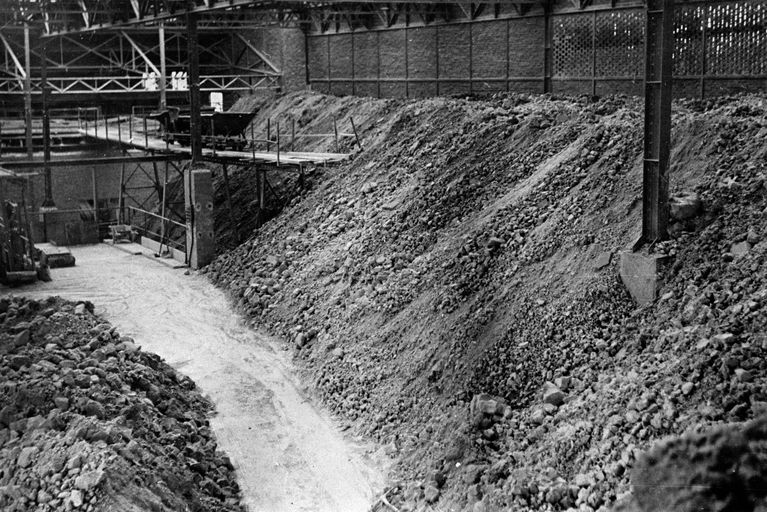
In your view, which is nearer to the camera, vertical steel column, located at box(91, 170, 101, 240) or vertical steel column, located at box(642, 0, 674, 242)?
vertical steel column, located at box(642, 0, 674, 242)

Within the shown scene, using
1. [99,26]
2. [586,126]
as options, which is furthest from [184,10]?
[586,126]

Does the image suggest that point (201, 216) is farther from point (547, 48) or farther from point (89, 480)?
point (89, 480)

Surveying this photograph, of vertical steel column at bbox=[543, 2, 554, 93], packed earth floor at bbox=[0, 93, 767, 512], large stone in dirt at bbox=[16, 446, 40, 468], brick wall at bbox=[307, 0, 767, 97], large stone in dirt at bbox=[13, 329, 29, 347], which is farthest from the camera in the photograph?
vertical steel column at bbox=[543, 2, 554, 93]

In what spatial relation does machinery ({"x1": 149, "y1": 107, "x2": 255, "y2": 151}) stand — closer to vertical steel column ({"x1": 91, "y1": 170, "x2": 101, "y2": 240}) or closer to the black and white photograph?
the black and white photograph

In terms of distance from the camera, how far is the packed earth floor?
476 inches

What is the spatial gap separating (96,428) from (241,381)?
6.29 metres

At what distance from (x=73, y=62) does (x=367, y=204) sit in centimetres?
2495

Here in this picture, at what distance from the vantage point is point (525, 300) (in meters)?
16.9

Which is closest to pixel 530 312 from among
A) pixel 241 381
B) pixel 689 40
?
pixel 241 381

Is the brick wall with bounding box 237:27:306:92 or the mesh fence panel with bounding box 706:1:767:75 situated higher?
the brick wall with bounding box 237:27:306:92

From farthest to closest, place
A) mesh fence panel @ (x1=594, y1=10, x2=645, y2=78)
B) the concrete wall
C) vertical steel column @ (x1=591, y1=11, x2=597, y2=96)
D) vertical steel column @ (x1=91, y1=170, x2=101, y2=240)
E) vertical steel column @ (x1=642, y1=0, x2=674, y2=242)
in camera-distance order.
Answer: the concrete wall
vertical steel column @ (x1=91, y1=170, x2=101, y2=240)
vertical steel column @ (x1=591, y1=11, x2=597, y2=96)
mesh fence panel @ (x1=594, y1=10, x2=645, y2=78)
vertical steel column @ (x1=642, y1=0, x2=674, y2=242)

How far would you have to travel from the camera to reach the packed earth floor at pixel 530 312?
1209 centimetres

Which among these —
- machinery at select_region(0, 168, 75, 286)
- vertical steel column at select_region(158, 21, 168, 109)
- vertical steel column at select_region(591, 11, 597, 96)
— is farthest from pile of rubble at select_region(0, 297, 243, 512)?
vertical steel column at select_region(158, 21, 168, 109)

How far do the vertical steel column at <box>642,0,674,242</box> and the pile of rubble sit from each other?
811 cm
